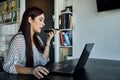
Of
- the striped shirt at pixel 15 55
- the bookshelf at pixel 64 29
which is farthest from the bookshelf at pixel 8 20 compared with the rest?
the striped shirt at pixel 15 55

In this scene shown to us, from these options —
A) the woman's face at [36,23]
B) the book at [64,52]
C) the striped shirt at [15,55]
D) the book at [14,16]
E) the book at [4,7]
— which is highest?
the book at [4,7]

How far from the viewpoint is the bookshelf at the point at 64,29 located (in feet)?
11.1

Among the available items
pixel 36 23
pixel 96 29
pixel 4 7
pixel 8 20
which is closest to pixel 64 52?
pixel 96 29

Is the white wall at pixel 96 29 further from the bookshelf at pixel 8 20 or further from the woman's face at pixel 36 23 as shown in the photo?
the bookshelf at pixel 8 20

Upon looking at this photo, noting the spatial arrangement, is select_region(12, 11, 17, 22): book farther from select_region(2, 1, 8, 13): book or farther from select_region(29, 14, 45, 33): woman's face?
select_region(29, 14, 45, 33): woman's face

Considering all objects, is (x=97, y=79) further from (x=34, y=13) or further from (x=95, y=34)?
(x=95, y=34)

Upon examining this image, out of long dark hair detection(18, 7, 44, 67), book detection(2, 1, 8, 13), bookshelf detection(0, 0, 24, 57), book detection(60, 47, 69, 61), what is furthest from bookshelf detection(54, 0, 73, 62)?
Answer: book detection(2, 1, 8, 13)

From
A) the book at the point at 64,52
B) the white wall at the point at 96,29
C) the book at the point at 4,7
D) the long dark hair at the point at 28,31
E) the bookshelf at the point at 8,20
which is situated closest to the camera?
the long dark hair at the point at 28,31

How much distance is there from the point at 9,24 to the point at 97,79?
458 cm

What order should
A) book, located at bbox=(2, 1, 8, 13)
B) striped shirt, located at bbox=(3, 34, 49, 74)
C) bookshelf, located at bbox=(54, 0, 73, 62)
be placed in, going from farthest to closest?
1. book, located at bbox=(2, 1, 8, 13)
2. bookshelf, located at bbox=(54, 0, 73, 62)
3. striped shirt, located at bbox=(3, 34, 49, 74)

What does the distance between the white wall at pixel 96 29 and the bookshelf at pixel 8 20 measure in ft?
6.69

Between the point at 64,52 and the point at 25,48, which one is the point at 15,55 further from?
the point at 64,52

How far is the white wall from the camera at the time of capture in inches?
107

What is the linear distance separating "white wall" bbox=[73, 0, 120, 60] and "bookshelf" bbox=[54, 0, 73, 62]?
122mm
